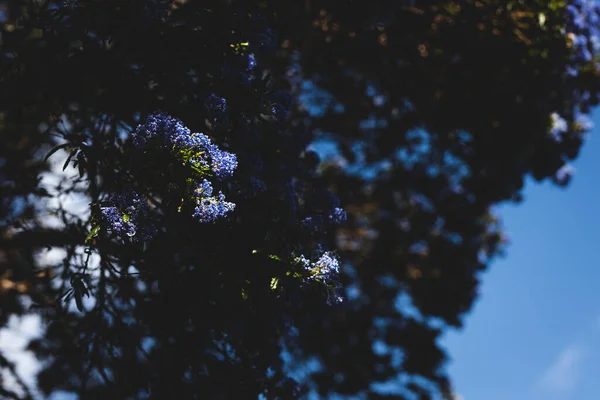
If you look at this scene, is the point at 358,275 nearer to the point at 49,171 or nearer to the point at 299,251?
the point at 49,171

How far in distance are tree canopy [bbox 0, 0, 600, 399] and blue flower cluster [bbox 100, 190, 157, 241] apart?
0.03ft

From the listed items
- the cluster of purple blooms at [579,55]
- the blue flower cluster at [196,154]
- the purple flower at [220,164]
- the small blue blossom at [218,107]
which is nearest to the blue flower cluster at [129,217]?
the blue flower cluster at [196,154]

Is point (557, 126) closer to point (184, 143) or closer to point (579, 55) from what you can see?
point (579, 55)

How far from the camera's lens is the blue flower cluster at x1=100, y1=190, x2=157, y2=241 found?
3.05 meters

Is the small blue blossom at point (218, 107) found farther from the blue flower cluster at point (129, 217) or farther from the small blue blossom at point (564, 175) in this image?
the small blue blossom at point (564, 175)

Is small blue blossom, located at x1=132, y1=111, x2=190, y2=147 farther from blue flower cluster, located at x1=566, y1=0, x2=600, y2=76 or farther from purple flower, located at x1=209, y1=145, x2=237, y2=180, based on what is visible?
blue flower cluster, located at x1=566, y1=0, x2=600, y2=76

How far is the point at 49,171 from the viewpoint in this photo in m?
6.60

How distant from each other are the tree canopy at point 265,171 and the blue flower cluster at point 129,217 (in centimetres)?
1

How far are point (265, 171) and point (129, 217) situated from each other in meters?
1.13

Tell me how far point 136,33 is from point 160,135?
1159 mm

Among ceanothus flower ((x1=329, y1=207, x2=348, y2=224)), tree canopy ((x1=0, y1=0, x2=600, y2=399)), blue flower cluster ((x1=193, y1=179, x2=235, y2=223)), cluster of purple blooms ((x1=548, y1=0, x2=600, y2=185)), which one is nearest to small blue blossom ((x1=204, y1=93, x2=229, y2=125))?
tree canopy ((x1=0, y1=0, x2=600, y2=399))

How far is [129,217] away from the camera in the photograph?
3.07 metres

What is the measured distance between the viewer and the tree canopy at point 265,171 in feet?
11.5

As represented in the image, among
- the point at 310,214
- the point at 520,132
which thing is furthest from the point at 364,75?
the point at 310,214
